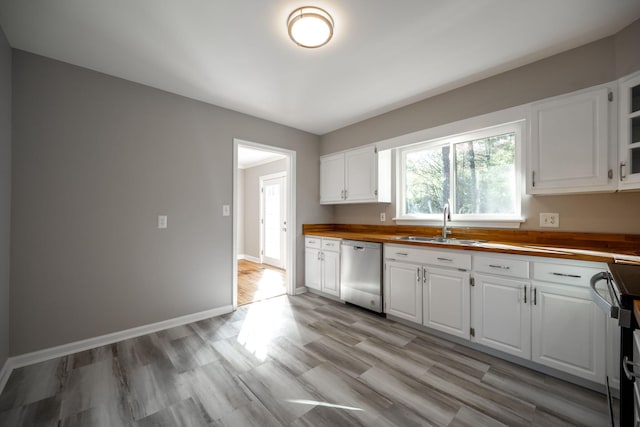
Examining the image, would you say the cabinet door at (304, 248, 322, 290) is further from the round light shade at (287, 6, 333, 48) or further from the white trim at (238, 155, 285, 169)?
the round light shade at (287, 6, 333, 48)

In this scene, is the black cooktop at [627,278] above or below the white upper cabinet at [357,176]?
below

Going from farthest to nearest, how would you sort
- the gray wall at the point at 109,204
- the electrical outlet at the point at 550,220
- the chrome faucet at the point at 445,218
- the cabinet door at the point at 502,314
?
1. the chrome faucet at the point at 445,218
2. the electrical outlet at the point at 550,220
3. the gray wall at the point at 109,204
4. the cabinet door at the point at 502,314

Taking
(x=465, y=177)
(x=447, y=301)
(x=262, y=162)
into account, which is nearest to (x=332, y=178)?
(x=465, y=177)

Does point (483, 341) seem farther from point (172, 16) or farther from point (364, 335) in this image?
point (172, 16)

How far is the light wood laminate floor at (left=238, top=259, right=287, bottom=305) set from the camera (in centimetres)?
363

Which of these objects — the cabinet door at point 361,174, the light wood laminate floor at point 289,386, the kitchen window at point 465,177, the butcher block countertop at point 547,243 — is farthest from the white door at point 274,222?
the light wood laminate floor at point 289,386

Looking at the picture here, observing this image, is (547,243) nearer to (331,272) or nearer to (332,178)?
(331,272)

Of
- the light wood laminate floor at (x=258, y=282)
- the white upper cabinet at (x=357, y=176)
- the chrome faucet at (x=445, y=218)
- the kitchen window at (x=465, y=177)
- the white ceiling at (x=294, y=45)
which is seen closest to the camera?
the white ceiling at (x=294, y=45)

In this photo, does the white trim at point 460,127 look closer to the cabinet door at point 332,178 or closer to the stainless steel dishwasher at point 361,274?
the cabinet door at point 332,178

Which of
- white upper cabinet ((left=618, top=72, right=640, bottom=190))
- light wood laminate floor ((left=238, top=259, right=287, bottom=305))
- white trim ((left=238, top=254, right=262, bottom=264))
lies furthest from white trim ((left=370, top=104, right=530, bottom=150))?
white trim ((left=238, top=254, right=262, bottom=264))

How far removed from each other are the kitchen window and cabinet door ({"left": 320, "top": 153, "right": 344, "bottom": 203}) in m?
0.83

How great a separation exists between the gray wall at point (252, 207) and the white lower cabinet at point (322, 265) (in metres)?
2.62

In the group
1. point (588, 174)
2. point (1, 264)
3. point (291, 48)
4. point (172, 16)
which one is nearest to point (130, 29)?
point (172, 16)

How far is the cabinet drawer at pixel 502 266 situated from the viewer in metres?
1.93
